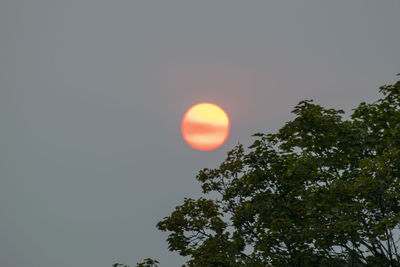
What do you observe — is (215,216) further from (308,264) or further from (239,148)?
(308,264)

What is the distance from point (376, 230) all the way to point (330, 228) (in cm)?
136

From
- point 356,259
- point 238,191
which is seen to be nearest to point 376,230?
A: point 356,259

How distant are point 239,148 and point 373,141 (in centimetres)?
571

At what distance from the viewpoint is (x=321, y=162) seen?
1453cm

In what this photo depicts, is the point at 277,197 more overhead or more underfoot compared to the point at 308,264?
more overhead

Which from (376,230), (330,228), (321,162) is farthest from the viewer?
(321,162)

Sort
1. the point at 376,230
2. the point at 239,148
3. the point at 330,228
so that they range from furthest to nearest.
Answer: the point at 239,148 < the point at 330,228 < the point at 376,230

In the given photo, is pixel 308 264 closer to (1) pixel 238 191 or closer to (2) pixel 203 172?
(1) pixel 238 191

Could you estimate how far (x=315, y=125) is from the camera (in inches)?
576

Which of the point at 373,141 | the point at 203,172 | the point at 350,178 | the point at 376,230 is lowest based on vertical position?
the point at 376,230

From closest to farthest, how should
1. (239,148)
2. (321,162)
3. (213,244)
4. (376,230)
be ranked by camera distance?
(376,230) → (321,162) → (213,244) → (239,148)

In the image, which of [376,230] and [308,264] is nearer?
[376,230]

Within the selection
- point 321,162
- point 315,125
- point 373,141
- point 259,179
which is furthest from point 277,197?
point 373,141

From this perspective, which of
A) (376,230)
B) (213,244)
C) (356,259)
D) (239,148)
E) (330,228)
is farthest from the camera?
(239,148)
